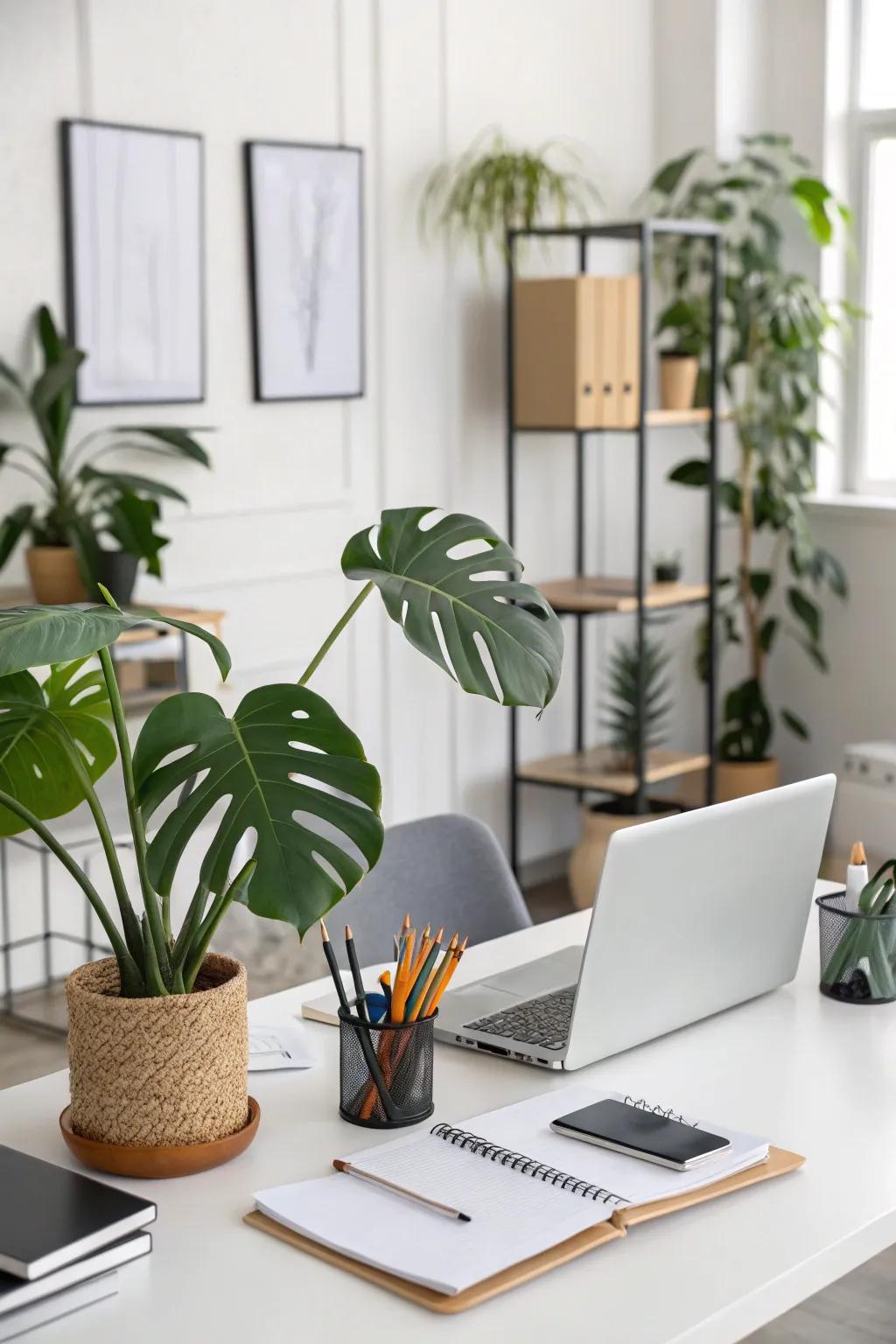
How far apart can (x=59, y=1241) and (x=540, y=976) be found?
2.82 feet

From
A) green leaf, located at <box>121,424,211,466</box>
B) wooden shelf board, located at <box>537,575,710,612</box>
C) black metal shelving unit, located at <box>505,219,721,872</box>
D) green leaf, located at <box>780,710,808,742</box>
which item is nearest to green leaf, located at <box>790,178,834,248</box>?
black metal shelving unit, located at <box>505,219,721,872</box>

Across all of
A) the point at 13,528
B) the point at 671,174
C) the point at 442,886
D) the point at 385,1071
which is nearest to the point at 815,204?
the point at 671,174

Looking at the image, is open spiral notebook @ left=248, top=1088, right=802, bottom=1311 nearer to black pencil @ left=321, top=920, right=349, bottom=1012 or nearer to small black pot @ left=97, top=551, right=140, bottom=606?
black pencil @ left=321, top=920, right=349, bottom=1012

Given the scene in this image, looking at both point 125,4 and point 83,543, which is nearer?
point 83,543

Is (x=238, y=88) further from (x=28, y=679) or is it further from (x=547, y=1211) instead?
(x=547, y=1211)

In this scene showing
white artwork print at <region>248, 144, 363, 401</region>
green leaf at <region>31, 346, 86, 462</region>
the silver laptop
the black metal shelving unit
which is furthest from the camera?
the black metal shelving unit

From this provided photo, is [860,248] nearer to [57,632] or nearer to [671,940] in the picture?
[671,940]

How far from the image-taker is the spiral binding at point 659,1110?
155cm

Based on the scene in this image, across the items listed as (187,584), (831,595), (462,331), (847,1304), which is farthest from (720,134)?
(847,1304)

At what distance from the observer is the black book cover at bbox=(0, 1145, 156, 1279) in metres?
1.24

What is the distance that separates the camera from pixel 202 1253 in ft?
4.43

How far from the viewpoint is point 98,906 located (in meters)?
1.48

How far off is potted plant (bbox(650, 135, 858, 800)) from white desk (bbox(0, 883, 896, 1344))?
3295 millimetres

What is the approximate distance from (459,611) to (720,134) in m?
4.07
